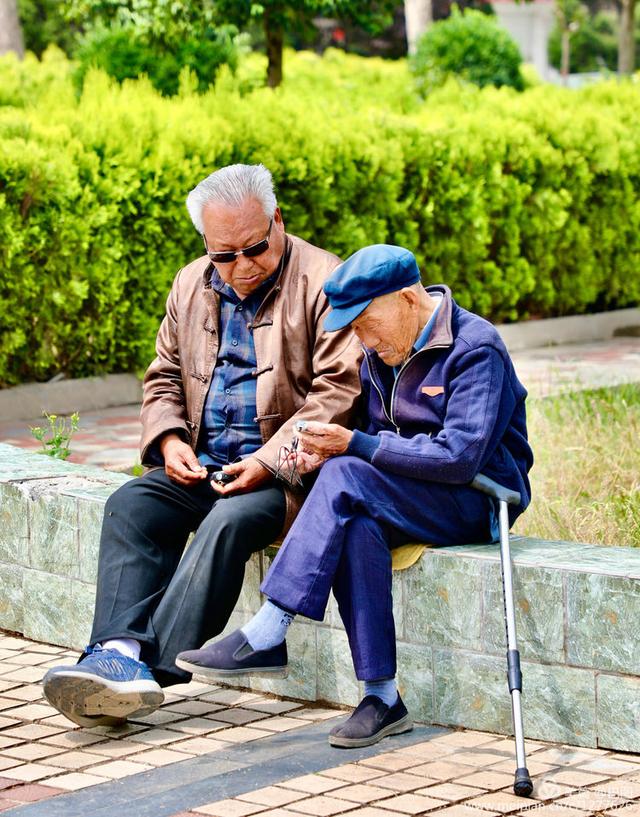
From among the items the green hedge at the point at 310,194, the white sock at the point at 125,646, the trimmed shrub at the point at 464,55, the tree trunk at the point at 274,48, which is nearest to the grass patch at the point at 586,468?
the white sock at the point at 125,646

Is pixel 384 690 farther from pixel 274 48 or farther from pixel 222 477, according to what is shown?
pixel 274 48

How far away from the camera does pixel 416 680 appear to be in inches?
167

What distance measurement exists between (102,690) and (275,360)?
113 cm

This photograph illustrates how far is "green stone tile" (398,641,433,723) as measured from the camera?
422 cm

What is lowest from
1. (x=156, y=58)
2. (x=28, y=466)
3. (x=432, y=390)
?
(x=28, y=466)

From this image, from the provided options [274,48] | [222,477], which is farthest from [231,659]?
Answer: [274,48]

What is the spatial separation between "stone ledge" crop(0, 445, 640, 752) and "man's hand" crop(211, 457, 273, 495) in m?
0.28

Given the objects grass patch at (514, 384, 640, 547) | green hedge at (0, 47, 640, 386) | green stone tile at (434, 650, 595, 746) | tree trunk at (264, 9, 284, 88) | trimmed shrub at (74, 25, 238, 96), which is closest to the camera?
green stone tile at (434, 650, 595, 746)

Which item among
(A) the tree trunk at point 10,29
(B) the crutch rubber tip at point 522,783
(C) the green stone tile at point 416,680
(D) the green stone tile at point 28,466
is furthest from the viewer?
(A) the tree trunk at point 10,29

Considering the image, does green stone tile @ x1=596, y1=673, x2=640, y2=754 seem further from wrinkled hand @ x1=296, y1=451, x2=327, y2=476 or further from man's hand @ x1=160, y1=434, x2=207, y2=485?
man's hand @ x1=160, y1=434, x2=207, y2=485

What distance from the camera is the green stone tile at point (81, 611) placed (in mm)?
5012

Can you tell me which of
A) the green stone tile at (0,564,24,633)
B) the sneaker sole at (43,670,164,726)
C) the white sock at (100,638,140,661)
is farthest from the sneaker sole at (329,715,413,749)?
the green stone tile at (0,564,24,633)

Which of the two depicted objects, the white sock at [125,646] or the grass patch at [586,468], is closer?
the white sock at [125,646]

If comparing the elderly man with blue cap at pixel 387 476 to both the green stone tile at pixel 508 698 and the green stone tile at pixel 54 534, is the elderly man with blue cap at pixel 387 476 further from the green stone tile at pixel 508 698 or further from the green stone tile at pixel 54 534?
the green stone tile at pixel 54 534
